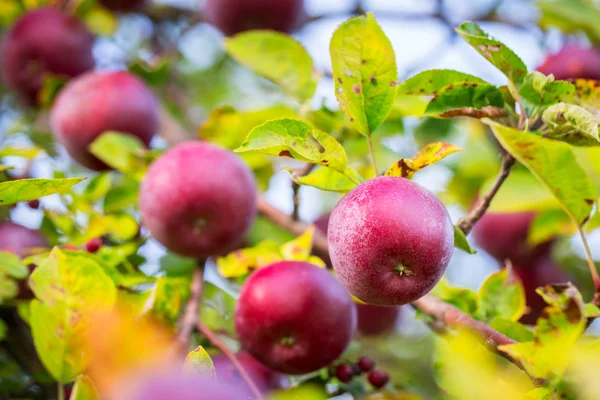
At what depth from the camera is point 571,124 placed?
870 millimetres

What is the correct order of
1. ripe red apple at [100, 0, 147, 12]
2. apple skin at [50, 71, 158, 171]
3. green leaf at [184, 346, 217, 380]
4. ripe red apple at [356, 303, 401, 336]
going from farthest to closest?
ripe red apple at [100, 0, 147, 12], ripe red apple at [356, 303, 401, 336], apple skin at [50, 71, 158, 171], green leaf at [184, 346, 217, 380]

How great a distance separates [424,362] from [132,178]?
1.23 metres

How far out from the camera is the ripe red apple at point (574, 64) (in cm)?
185

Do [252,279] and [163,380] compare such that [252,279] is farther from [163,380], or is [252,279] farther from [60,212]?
[163,380]

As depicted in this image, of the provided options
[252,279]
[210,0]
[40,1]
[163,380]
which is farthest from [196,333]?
[40,1]

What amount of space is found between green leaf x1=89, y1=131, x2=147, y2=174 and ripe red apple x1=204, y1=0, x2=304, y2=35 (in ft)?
2.44

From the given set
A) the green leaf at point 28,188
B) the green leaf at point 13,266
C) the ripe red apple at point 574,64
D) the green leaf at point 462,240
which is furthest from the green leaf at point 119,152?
the ripe red apple at point 574,64

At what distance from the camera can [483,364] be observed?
60 cm

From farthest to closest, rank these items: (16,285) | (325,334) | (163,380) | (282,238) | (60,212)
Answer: (282,238), (60,212), (16,285), (325,334), (163,380)

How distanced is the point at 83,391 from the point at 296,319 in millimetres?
406

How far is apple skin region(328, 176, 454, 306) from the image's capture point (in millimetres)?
784

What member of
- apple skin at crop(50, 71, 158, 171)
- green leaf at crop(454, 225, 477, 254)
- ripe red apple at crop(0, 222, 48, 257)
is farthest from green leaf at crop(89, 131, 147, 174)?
green leaf at crop(454, 225, 477, 254)

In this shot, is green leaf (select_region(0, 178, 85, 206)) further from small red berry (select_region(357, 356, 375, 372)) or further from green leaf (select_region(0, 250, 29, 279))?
→ small red berry (select_region(357, 356, 375, 372))

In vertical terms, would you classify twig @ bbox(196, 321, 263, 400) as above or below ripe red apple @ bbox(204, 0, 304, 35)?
below
